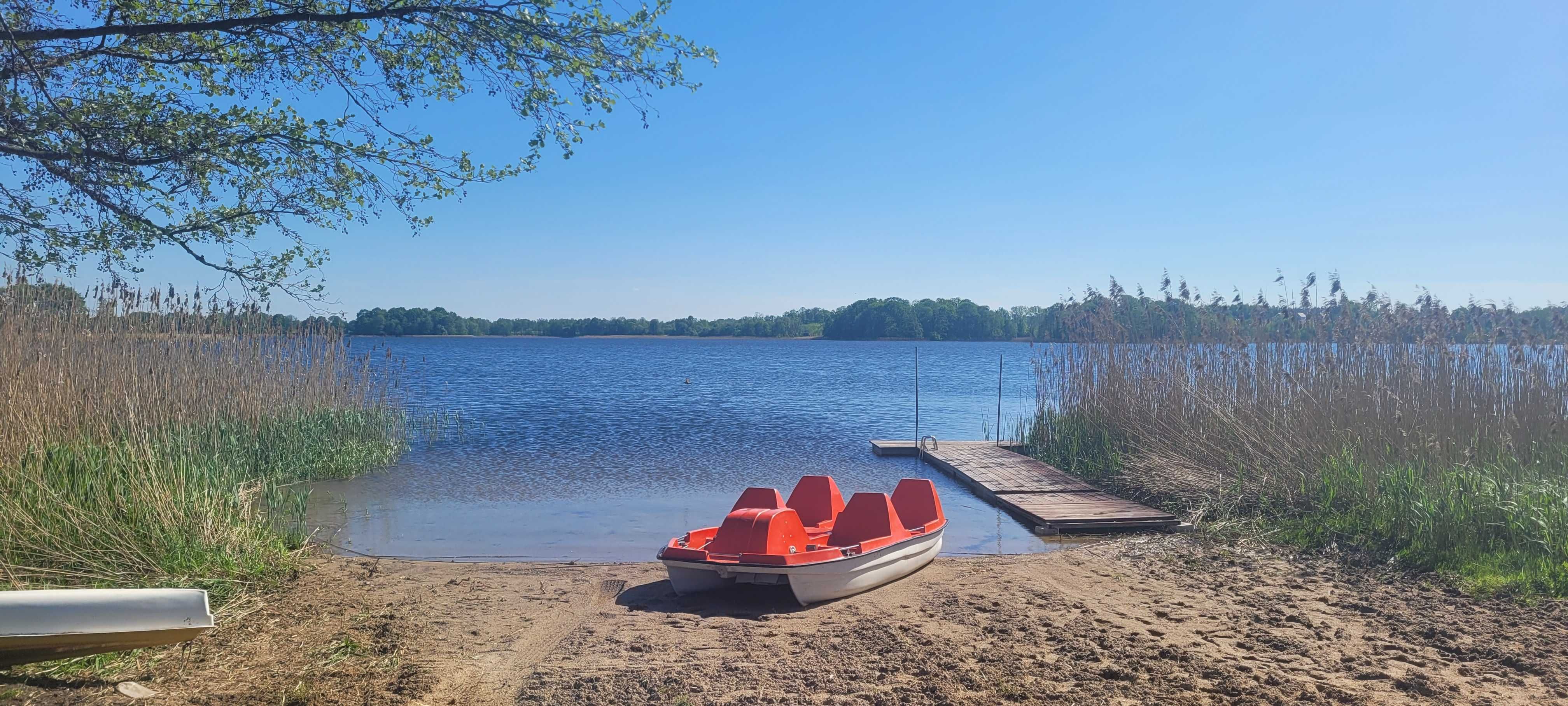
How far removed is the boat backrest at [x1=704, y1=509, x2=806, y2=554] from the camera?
627 centimetres

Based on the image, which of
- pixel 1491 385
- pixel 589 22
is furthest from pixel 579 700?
pixel 1491 385

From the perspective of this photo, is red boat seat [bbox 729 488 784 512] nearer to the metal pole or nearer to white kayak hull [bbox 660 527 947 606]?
white kayak hull [bbox 660 527 947 606]

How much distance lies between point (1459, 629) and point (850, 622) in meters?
3.54

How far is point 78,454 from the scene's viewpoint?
6.16 meters

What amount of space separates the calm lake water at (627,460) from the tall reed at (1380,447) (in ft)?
7.63

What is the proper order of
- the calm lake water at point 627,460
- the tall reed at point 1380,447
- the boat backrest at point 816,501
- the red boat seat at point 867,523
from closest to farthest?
the tall reed at point 1380,447
the red boat seat at point 867,523
the boat backrest at point 816,501
the calm lake water at point 627,460

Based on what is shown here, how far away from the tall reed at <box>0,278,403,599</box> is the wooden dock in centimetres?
730

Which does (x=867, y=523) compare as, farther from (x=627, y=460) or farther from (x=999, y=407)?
(x=999, y=407)

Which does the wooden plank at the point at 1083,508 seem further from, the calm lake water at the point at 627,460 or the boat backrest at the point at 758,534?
the boat backrest at the point at 758,534

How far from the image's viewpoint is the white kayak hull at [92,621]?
352cm

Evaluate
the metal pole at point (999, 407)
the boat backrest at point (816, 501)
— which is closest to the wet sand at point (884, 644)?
the boat backrest at point (816, 501)

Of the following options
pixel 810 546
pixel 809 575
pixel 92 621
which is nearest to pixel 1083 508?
pixel 810 546

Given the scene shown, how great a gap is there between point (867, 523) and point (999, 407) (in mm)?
10470

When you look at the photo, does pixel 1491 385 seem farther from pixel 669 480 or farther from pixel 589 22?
pixel 669 480
